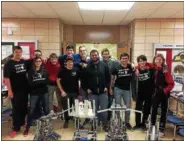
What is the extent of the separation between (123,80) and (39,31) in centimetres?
292

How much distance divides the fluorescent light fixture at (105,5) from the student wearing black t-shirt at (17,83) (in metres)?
1.45

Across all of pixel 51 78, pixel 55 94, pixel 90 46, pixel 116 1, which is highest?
pixel 116 1

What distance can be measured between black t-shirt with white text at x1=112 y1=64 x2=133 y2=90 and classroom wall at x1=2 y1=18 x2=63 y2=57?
246 centimetres

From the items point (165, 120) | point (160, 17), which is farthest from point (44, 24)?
point (165, 120)

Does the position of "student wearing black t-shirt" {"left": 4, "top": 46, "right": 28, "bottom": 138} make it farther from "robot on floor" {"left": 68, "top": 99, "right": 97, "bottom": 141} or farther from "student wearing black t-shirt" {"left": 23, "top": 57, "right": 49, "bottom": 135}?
"robot on floor" {"left": 68, "top": 99, "right": 97, "bottom": 141}

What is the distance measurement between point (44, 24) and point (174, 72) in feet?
10.9

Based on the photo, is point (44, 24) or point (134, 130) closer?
point (134, 130)

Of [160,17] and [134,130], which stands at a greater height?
[160,17]

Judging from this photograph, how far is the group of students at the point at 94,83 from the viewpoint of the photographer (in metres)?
3.06

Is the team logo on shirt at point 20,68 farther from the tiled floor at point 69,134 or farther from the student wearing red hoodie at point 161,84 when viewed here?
the student wearing red hoodie at point 161,84

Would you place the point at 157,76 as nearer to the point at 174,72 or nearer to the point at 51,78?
the point at 51,78

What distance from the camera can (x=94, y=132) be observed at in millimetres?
2969

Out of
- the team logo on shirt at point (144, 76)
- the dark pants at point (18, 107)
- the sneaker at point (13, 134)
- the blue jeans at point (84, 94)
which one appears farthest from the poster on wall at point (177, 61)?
the sneaker at point (13, 134)

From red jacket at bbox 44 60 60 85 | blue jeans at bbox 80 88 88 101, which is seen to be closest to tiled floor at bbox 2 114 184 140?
blue jeans at bbox 80 88 88 101
